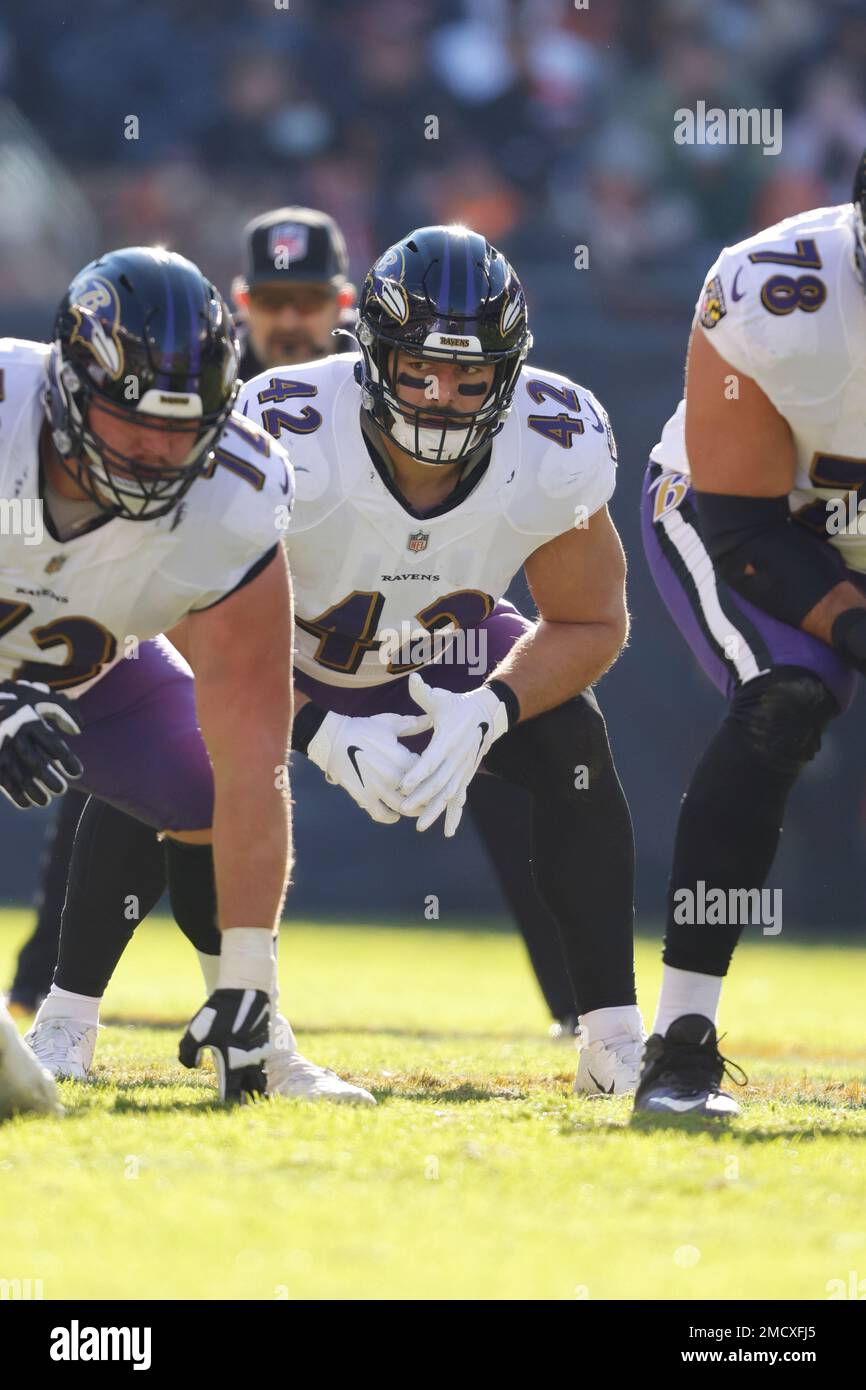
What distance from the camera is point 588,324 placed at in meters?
10.6

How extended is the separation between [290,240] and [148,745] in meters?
3.38

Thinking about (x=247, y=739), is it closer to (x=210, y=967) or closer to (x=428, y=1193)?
(x=210, y=967)

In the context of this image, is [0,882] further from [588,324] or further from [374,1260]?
[374,1260]

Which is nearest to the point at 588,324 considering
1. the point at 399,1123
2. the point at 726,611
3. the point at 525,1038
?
the point at 525,1038

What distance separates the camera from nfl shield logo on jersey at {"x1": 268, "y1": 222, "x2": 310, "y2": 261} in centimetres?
686

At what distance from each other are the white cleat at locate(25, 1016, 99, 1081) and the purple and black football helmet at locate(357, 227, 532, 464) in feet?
4.86

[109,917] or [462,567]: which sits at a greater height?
[462,567]

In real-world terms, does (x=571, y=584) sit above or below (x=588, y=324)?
below

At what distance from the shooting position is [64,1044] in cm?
436

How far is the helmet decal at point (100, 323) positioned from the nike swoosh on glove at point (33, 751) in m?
0.60

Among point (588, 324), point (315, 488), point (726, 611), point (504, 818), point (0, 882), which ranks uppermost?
point (588, 324)

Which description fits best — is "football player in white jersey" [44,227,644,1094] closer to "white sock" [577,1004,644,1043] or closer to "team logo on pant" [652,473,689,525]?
"white sock" [577,1004,644,1043]

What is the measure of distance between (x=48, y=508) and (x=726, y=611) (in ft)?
4.27

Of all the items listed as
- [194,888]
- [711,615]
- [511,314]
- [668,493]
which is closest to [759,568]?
[711,615]
